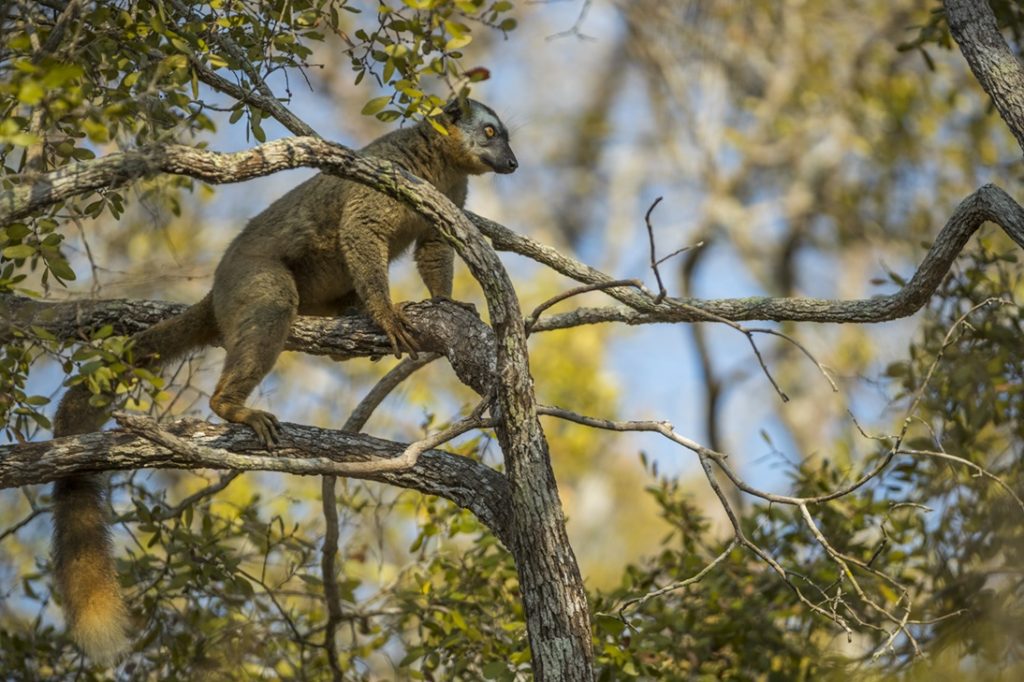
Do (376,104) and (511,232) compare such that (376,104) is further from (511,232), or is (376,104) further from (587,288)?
(511,232)

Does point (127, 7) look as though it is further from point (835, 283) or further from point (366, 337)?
point (835, 283)

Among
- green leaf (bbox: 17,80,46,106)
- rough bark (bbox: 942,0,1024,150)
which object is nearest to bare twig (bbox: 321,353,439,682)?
green leaf (bbox: 17,80,46,106)

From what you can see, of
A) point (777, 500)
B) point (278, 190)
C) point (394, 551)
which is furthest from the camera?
point (278, 190)

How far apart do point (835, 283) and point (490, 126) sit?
1487cm

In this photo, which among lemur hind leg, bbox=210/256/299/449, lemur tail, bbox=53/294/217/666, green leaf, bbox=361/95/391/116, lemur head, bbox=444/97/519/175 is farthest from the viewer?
lemur head, bbox=444/97/519/175

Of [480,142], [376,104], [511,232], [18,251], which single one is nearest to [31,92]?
[18,251]

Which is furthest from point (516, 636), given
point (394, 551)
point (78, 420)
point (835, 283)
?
point (835, 283)

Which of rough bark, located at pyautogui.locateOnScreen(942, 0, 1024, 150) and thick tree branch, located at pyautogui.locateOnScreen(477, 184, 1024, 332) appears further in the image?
rough bark, located at pyautogui.locateOnScreen(942, 0, 1024, 150)

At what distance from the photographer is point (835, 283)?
788 inches

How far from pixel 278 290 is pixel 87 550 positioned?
1.34 metres

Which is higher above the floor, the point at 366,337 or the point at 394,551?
the point at 394,551

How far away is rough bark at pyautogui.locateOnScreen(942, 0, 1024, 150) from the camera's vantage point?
4383 mm

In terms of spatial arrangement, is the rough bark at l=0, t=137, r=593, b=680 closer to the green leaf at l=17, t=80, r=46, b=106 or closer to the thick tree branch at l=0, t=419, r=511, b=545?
the thick tree branch at l=0, t=419, r=511, b=545

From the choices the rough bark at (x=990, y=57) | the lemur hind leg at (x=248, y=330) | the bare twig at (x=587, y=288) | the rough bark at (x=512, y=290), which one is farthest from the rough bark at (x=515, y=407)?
the rough bark at (x=990, y=57)
